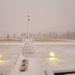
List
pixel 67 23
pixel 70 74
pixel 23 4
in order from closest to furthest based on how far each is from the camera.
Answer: pixel 70 74 → pixel 23 4 → pixel 67 23

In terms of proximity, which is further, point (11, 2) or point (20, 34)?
point (20, 34)

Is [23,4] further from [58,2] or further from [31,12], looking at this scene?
[58,2]

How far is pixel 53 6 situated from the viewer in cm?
2200

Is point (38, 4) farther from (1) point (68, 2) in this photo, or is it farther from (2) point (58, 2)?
(1) point (68, 2)

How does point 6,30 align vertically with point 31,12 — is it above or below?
below

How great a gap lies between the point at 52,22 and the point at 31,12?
3.53 metres

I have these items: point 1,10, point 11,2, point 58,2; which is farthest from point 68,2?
point 1,10

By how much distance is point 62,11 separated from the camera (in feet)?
73.9

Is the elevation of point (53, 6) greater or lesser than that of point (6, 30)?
greater

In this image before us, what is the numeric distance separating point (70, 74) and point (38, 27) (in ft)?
65.8

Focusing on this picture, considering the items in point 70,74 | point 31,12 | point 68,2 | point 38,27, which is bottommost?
point 70,74

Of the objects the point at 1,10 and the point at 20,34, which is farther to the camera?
the point at 20,34

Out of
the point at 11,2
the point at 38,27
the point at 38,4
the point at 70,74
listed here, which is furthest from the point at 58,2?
the point at 70,74

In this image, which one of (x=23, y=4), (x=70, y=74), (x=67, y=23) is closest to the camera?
(x=70, y=74)
